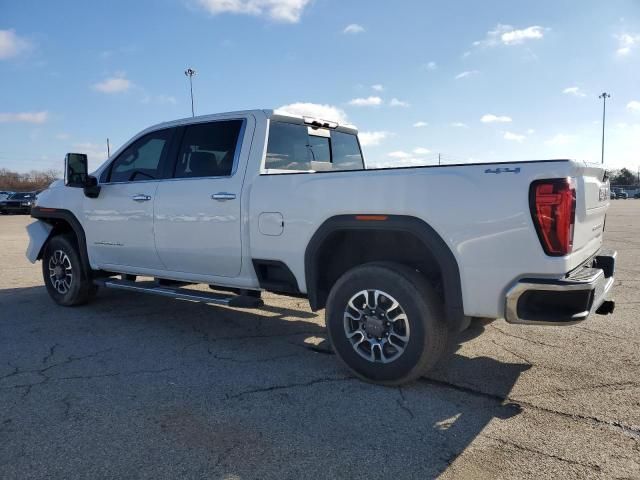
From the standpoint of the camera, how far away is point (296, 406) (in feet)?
11.1

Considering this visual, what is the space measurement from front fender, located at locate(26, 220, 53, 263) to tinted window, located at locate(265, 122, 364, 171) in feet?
11.3

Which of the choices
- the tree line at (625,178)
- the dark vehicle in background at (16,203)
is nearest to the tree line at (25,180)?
the dark vehicle in background at (16,203)

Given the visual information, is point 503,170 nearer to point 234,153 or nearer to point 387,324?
point 387,324

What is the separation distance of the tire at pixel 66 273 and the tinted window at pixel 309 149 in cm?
286

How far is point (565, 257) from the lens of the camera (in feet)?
9.93

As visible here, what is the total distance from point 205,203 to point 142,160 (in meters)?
1.30

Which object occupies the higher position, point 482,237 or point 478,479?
point 482,237

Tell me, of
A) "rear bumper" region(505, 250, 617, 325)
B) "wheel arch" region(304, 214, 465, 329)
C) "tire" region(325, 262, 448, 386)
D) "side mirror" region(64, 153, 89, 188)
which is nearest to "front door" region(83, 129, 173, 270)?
"side mirror" region(64, 153, 89, 188)

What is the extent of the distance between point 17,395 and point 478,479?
3.05 metres

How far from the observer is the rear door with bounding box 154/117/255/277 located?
4492 millimetres

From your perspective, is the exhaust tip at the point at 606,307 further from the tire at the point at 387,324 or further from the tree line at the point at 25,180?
the tree line at the point at 25,180

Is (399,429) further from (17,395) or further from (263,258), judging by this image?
(17,395)

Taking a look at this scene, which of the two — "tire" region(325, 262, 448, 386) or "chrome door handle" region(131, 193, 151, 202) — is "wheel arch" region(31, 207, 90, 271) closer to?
"chrome door handle" region(131, 193, 151, 202)

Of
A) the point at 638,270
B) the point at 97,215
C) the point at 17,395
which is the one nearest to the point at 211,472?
the point at 17,395
